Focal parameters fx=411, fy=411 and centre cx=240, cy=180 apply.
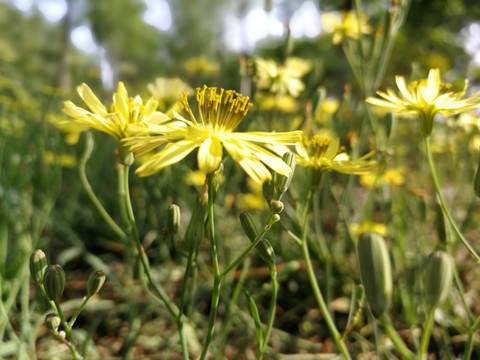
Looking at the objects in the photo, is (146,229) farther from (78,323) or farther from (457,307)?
(457,307)

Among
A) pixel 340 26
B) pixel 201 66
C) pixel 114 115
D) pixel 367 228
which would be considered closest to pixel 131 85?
pixel 201 66

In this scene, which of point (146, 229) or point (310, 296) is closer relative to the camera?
point (310, 296)

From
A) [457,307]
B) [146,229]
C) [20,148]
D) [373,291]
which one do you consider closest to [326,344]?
[457,307]

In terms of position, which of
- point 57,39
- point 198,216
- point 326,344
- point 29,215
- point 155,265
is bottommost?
point 326,344

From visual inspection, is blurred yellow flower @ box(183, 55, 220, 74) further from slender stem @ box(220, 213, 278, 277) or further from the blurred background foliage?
slender stem @ box(220, 213, 278, 277)

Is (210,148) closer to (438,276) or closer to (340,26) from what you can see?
(438,276)
